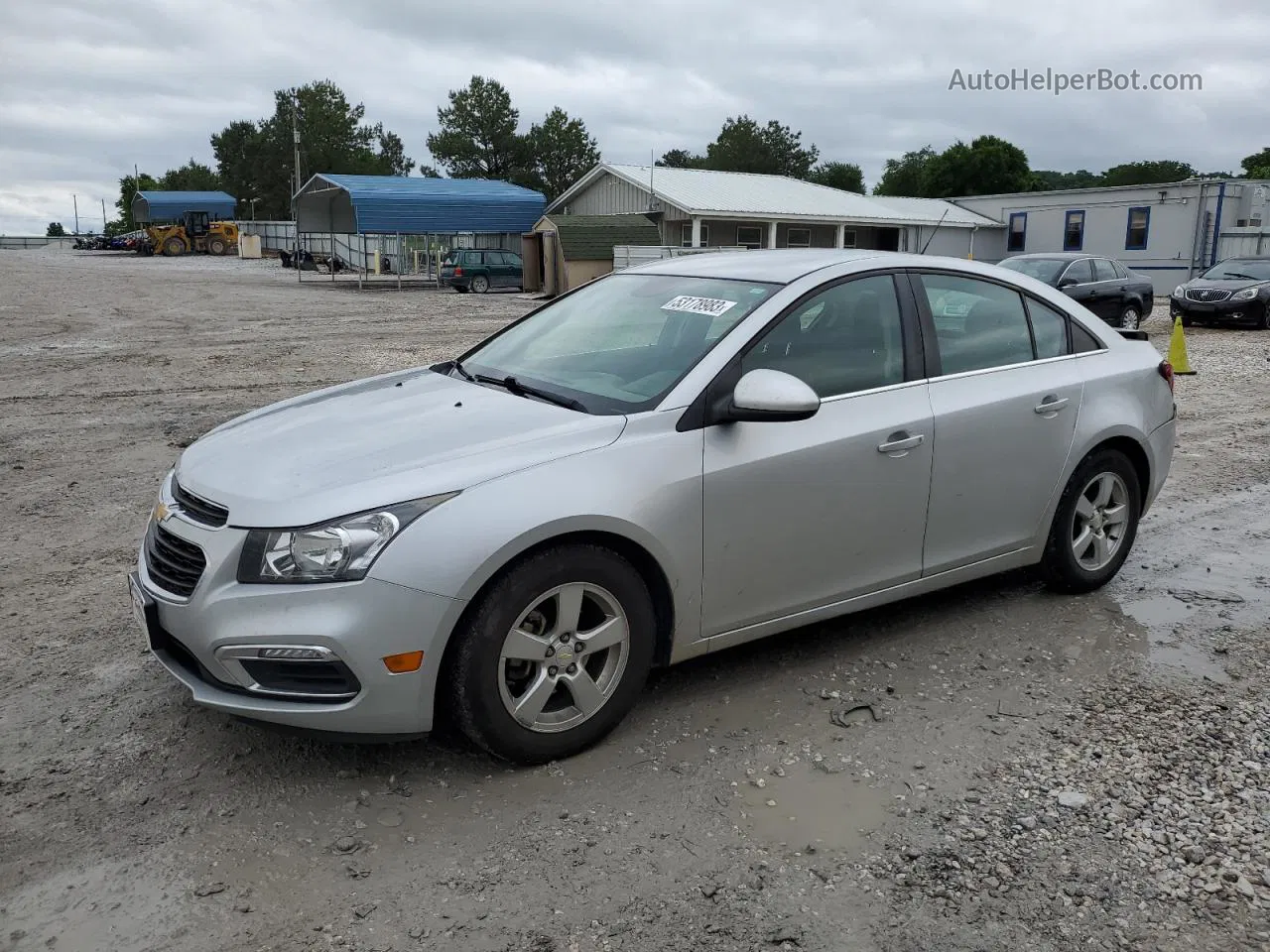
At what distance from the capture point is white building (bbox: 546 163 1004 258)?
36594mm

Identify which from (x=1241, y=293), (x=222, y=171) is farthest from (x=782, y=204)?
(x=222, y=171)

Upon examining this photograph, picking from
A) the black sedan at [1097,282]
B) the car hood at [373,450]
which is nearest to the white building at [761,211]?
the black sedan at [1097,282]

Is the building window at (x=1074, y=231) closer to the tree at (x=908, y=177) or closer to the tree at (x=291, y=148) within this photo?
the tree at (x=908, y=177)

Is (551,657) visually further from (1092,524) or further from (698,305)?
(1092,524)

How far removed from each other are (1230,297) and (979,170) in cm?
5777

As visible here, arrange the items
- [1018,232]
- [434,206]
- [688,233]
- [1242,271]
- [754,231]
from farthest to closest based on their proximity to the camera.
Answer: [1018,232]
[754,231]
[688,233]
[434,206]
[1242,271]

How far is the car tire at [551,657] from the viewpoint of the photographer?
315 centimetres

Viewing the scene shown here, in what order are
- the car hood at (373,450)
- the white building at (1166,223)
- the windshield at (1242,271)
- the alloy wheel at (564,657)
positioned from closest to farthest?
the car hood at (373,450), the alloy wheel at (564,657), the windshield at (1242,271), the white building at (1166,223)

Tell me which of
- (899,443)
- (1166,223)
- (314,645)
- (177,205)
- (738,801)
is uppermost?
(177,205)

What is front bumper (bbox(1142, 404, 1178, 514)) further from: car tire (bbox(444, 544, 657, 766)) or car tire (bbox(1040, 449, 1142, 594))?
car tire (bbox(444, 544, 657, 766))

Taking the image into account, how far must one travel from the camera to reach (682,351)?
3877 millimetres

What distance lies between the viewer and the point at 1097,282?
19.1 m

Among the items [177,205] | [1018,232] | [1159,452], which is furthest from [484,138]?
[1159,452]

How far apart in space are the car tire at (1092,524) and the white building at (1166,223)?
3314 cm
